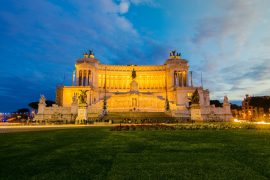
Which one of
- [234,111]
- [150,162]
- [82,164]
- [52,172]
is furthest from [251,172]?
[234,111]

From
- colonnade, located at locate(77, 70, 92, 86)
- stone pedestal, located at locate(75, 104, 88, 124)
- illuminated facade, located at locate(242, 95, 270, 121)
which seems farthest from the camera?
illuminated facade, located at locate(242, 95, 270, 121)

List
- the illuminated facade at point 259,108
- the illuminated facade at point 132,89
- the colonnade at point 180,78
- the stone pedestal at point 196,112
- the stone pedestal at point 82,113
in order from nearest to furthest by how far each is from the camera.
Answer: the stone pedestal at point 82,113 → the stone pedestal at point 196,112 → the illuminated facade at point 132,89 → the colonnade at point 180,78 → the illuminated facade at point 259,108

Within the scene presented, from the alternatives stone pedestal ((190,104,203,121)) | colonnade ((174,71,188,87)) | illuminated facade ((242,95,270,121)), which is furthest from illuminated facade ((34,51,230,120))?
illuminated facade ((242,95,270,121))

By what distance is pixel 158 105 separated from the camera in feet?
284

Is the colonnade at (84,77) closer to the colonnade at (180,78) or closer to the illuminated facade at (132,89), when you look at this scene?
the illuminated facade at (132,89)

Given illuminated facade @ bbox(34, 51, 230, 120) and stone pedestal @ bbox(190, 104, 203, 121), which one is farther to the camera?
illuminated facade @ bbox(34, 51, 230, 120)

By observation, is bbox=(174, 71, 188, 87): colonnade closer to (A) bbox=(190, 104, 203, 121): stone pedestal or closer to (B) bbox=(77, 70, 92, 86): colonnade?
(B) bbox=(77, 70, 92, 86): colonnade

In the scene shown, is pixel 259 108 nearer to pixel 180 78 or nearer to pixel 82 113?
pixel 180 78

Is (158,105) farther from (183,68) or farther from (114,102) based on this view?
(183,68)

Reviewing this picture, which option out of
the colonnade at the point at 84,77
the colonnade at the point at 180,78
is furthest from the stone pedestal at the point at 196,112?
the colonnade at the point at 84,77

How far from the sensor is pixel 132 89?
86.9 meters

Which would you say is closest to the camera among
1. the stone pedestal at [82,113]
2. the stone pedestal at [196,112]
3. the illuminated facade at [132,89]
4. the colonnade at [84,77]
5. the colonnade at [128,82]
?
the stone pedestal at [82,113]

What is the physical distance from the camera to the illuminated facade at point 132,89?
76.4 m

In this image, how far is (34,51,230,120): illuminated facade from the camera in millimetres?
76438
